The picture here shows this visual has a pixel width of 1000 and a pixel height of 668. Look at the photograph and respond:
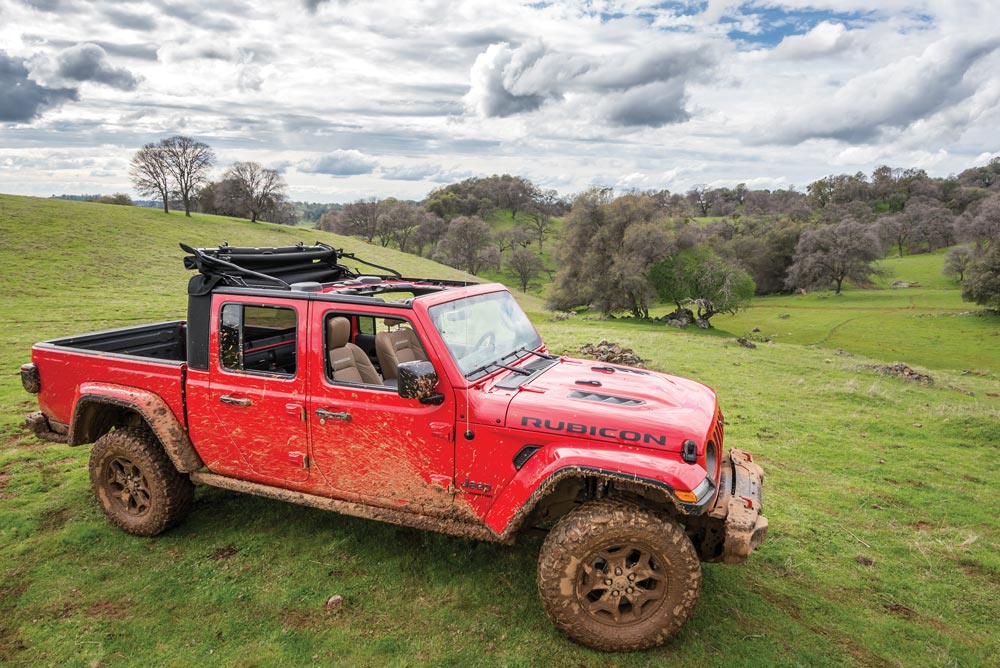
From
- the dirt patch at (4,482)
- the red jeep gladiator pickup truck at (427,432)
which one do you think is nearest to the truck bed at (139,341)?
the red jeep gladiator pickup truck at (427,432)

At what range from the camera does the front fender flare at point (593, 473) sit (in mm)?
3758

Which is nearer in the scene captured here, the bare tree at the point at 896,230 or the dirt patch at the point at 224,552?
the dirt patch at the point at 224,552

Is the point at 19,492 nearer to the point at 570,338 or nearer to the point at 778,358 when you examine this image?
the point at 570,338

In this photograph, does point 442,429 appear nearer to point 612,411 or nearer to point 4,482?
point 612,411

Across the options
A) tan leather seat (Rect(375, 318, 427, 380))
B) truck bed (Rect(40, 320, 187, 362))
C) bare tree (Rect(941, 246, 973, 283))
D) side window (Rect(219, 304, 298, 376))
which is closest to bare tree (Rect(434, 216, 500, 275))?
Result: bare tree (Rect(941, 246, 973, 283))

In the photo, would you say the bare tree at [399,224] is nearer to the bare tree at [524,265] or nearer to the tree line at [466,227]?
the tree line at [466,227]

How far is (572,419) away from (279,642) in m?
2.72

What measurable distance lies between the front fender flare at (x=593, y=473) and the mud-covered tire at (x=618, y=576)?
303mm

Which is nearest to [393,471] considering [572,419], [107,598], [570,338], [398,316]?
[398,316]

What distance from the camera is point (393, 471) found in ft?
14.9

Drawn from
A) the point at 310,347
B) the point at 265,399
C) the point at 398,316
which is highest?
the point at 398,316

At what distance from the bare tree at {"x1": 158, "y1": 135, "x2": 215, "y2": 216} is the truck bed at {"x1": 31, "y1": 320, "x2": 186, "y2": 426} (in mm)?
64162

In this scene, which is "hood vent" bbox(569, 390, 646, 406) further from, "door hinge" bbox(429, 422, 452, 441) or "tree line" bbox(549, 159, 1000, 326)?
"tree line" bbox(549, 159, 1000, 326)

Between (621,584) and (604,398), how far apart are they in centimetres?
135
